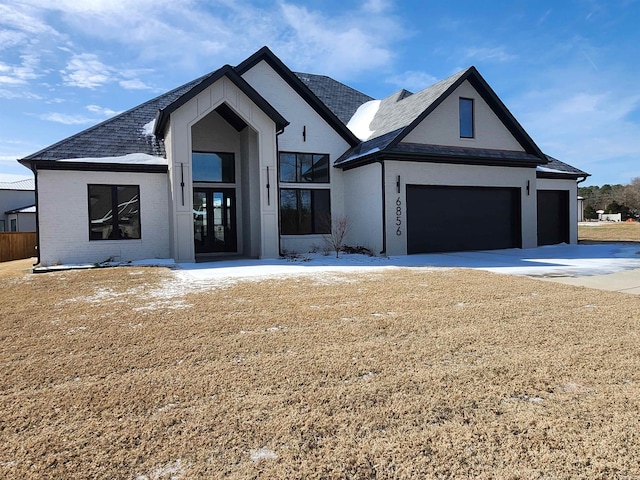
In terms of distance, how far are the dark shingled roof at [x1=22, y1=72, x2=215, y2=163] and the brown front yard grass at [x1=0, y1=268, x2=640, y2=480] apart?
795cm

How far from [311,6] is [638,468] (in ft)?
42.3

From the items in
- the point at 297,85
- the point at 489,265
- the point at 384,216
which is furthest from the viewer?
the point at 297,85

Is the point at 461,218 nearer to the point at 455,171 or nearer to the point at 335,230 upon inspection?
the point at 455,171

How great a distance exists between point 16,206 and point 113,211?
1228 inches

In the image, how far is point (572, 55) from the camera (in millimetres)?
16594

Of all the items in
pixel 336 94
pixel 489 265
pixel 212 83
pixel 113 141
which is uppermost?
pixel 336 94

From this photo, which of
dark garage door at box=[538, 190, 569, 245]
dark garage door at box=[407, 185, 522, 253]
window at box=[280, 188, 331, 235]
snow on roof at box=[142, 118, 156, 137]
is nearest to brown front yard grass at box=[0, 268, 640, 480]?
dark garage door at box=[407, 185, 522, 253]

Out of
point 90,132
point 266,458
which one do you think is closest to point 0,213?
point 90,132

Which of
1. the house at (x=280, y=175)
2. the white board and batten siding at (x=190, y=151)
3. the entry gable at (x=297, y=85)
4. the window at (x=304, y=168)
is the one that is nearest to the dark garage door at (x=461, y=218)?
the house at (x=280, y=175)

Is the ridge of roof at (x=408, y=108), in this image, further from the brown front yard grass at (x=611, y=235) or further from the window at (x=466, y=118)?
the brown front yard grass at (x=611, y=235)

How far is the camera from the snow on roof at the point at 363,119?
17.2m

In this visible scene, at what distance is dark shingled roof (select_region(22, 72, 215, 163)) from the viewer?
12891 mm

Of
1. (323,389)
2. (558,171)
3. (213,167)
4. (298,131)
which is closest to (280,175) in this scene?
(298,131)

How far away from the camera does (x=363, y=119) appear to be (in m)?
18.7
